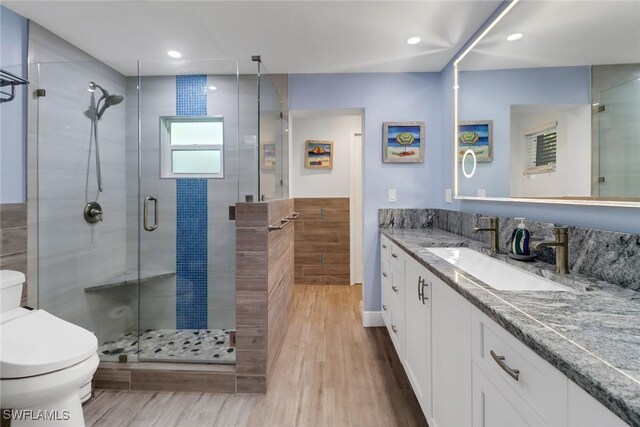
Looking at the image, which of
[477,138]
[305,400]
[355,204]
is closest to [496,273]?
[477,138]

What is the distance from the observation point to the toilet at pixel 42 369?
47.1 inches

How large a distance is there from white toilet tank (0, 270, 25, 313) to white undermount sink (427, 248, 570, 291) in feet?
7.51

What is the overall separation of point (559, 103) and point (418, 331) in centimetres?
124

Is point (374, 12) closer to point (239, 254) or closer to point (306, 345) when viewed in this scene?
point (239, 254)

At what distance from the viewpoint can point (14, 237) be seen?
5.99 ft

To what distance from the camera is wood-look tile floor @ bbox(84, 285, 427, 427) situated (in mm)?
1610

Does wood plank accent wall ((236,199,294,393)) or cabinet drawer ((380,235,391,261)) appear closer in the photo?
wood plank accent wall ((236,199,294,393))

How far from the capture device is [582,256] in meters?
1.18

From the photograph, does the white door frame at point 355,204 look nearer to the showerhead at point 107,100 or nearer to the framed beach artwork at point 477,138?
the framed beach artwork at point 477,138

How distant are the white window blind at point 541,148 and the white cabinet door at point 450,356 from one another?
83 cm

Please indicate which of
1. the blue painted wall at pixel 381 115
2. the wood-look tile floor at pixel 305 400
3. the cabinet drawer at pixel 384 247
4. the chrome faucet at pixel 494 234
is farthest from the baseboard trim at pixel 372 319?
the chrome faucet at pixel 494 234

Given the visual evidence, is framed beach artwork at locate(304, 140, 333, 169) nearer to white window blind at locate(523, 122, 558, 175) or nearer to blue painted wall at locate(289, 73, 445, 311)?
blue painted wall at locate(289, 73, 445, 311)

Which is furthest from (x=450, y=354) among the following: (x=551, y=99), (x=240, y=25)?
(x=240, y=25)

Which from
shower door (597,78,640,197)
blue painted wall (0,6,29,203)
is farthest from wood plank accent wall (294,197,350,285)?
shower door (597,78,640,197)
